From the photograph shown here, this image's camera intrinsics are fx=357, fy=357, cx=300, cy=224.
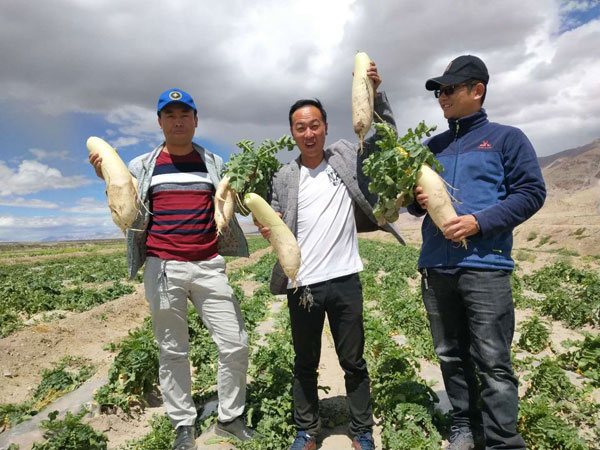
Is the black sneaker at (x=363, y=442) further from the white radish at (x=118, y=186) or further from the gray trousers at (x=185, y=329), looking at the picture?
the white radish at (x=118, y=186)

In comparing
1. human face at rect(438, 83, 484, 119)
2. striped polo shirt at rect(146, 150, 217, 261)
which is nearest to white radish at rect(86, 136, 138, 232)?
striped polo shirt at rect(146, 150, 217, 261)

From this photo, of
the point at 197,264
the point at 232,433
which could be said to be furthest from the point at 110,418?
the point at 197,264

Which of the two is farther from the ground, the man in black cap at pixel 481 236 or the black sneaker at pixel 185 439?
the man in black cap at pixel 481 236

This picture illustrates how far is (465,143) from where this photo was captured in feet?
8.65

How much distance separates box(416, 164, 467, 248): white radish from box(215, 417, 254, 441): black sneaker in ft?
8.22

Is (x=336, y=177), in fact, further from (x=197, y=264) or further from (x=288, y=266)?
(x=197, y=264)

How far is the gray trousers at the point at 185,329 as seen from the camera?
3.21m

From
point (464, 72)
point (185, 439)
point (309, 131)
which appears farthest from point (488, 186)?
point (185, 439)

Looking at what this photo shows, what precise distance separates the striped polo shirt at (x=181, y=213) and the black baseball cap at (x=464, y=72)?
2146 millimetres

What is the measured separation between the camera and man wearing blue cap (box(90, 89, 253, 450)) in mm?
3203

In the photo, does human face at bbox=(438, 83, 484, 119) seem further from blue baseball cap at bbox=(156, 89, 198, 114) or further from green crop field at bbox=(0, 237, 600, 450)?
green crop field at bbox=(0, 237, 600, 450)

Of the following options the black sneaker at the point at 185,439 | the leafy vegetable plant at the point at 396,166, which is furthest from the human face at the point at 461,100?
the black sneaker at the point at 185,439

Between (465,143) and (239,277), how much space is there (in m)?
14.2

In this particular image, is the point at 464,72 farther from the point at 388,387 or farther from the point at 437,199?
the point at 388,387
